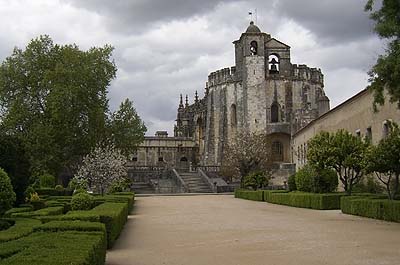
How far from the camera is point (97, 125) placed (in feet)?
143

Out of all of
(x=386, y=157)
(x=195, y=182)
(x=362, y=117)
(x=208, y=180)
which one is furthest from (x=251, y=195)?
(x=386, y=157)

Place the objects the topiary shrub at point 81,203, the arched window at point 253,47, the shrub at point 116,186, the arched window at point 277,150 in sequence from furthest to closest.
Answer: the arched window at point 253,47 < the arched window at point 277,150 < the shrub at point 116,186 < the topiary shrub at point 81,203

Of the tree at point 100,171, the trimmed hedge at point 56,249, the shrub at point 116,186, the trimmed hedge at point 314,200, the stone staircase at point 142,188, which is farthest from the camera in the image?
the stone staircase at point 142,188

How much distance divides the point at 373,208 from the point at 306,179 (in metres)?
11.3

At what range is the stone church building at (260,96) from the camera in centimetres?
6134

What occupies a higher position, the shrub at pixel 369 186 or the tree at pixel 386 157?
the tree at pixel 386 157

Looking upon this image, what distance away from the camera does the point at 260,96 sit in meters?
62.5

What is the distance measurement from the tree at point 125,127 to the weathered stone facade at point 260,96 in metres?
17.5

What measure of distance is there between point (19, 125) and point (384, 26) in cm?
3511

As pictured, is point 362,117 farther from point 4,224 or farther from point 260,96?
point 260,96

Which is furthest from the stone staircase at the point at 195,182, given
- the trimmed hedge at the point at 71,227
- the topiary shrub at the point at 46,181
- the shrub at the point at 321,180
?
the trimmed hedge at the point at 71,227

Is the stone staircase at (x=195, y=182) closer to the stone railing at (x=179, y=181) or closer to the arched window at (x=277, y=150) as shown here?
the stone railing at (x=179, y=181)

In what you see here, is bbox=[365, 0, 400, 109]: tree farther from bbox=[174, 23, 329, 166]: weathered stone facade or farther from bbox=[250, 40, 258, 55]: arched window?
bbox=[250, 40, 258, 55]: arched window

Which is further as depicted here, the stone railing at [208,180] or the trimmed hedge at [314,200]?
the stone railing at [208,180]
